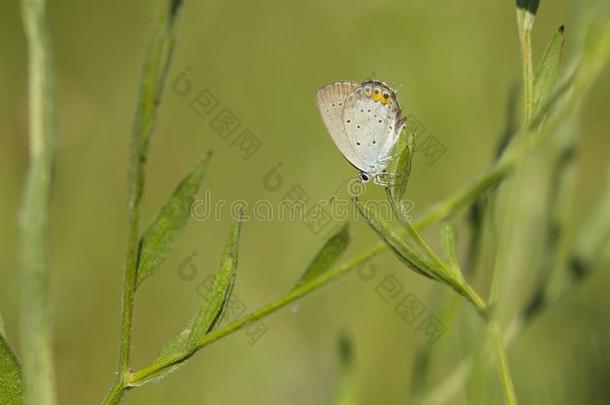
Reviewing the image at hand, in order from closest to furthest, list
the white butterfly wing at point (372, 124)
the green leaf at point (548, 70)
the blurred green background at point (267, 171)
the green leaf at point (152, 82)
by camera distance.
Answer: the green leaf at point (152, 82) < the green leaf at point (548, 70) < the white butterfly wing at point (372, 124) < the blurred green background at point (267, 171)

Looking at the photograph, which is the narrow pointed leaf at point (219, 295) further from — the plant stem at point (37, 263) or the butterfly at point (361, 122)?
the butterfly at point (361, 122)

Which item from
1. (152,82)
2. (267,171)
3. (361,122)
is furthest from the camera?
(267,171)

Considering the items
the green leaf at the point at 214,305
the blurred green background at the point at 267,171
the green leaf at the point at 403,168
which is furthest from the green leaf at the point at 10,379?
the blurred green background at the point at 267,171

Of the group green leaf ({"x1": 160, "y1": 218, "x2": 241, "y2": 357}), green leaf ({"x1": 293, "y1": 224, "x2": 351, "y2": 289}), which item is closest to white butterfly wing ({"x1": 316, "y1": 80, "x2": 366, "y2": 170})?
green leaf ({"x1": 293, "y1": 224, "x2": 351, "y2": 289})

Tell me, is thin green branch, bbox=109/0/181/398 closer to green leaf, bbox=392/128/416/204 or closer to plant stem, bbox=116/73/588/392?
plant stem, bbox=116/73/588/392

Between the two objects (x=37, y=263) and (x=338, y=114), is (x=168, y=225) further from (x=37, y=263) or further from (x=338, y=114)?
(x=338, y=114)

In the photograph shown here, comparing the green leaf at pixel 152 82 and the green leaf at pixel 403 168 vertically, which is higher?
the green leaf at pixel 152 82

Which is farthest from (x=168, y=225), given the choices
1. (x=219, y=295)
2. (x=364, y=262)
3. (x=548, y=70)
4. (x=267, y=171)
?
(x=267, y=171)

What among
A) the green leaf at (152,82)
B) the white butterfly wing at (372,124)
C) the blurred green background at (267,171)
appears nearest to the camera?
the green leaf at (152,82)
